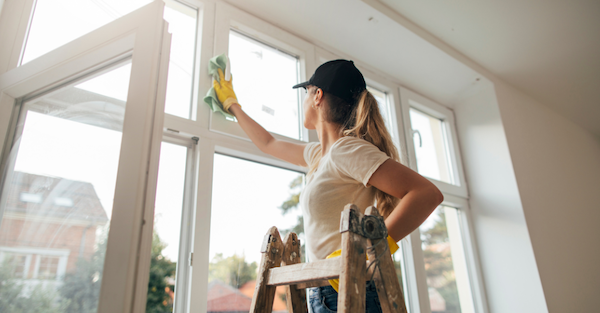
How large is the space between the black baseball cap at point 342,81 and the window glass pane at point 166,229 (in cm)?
63

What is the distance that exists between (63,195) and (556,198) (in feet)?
9.80

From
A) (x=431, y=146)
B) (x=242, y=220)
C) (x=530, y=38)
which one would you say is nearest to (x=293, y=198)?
(x=242, y=220)

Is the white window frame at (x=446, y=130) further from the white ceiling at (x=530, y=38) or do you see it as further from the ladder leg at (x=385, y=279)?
the ladder leg at (x=385, y=279)

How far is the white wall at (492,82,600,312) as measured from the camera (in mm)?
2422

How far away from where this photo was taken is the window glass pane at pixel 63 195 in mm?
763

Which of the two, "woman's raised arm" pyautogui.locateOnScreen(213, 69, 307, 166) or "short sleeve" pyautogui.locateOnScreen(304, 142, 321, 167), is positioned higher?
"woman's raised arm" pyautogui.locateOnScreen(213, 69, 307, 166)

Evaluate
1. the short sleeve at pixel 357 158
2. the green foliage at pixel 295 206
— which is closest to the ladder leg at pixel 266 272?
the short sleeve at pixel 357 158

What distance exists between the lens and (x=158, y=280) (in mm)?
1321

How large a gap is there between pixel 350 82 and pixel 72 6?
98cm

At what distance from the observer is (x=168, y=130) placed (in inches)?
57.1

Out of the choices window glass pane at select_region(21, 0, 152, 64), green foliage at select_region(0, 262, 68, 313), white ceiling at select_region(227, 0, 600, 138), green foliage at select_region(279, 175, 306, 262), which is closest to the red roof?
green foliage at select_region(0, 262, 68, 313)

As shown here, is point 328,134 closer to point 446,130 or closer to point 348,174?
point 348,174

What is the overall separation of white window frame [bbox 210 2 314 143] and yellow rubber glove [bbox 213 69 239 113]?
7cm

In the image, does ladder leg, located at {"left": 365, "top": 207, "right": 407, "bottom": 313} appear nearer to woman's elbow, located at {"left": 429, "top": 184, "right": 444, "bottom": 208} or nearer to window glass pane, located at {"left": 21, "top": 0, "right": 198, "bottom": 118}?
woman's elbow, located at {"left": 429, "top": 184, "right": 444, "bottom": 208}
